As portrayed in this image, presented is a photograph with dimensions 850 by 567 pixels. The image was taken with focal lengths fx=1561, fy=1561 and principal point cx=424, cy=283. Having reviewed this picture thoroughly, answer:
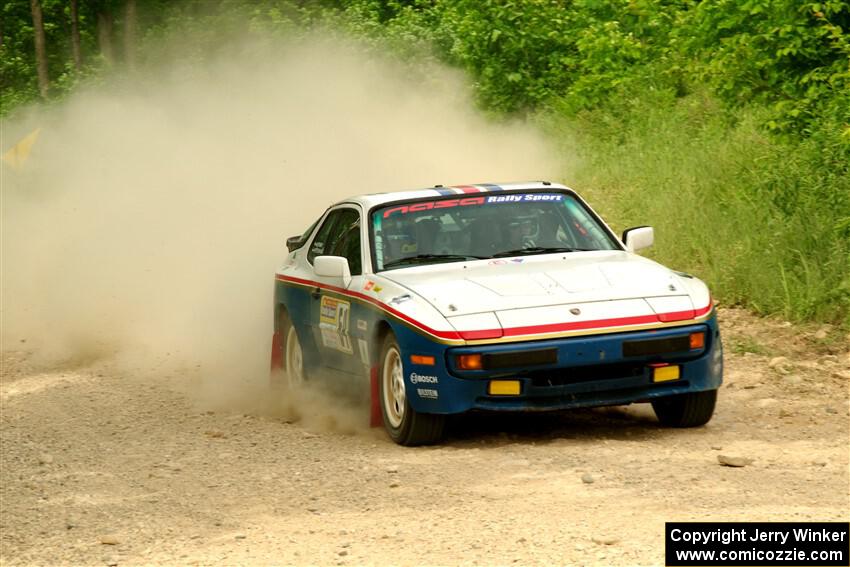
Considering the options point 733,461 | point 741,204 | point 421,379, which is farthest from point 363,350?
point 741,204

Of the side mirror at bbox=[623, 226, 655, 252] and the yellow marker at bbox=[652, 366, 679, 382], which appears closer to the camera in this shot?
the yellow marker at bbox=[652, 366, 679, 382]

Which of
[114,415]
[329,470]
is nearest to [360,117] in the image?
[114,415]

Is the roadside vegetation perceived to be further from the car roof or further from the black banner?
the black banner

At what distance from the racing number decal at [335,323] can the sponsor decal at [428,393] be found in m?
1.19

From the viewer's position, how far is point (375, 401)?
9352 millimetres

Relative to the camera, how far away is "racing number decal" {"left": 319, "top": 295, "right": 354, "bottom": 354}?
988 cm

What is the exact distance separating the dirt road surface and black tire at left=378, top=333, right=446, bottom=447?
0.34 ft

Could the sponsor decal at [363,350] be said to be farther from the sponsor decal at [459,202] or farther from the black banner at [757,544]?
the black banner at [757,544]

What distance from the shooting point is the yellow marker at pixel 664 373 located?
8.71 meters

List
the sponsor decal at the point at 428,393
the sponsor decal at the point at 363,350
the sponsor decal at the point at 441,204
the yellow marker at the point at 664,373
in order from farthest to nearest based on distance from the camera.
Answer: the sponsor decal at the point at 441,204, the sponsor decal at the point at 363,350, the yellow marker at the point at 664,373, the sponsor decal at the point at 428,393

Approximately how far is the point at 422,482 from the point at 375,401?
1.50 m

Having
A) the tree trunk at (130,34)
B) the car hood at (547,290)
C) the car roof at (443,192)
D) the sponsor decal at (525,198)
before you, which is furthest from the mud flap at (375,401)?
the tree trunk at (130,34)

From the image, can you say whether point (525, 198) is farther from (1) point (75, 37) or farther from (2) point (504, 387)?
(1) point (75, 37)

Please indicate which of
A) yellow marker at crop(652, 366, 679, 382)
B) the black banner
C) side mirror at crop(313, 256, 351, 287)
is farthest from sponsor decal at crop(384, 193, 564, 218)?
the black banner
